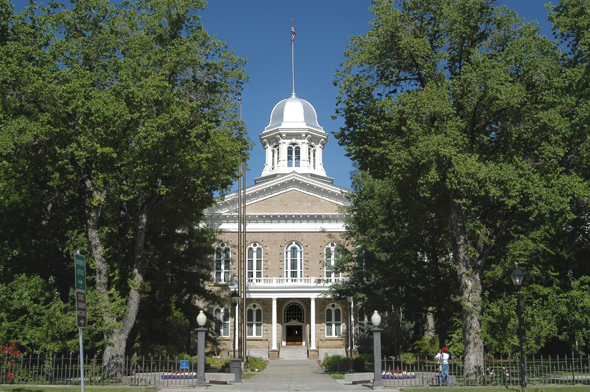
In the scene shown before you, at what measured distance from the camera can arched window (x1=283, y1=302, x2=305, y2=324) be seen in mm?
46656

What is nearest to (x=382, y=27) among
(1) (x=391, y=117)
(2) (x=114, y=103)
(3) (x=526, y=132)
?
(1) (x=391, y=117)

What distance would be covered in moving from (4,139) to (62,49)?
4158 millimetres

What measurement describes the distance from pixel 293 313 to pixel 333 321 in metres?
3.70

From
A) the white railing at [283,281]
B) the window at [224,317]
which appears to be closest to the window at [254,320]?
the window at [224,317]

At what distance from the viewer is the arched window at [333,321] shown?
4478 centimetres

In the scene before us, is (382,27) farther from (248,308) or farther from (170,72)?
(248,308)

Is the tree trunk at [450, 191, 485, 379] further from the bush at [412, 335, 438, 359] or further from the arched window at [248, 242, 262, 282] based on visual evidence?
the arched window at [248, 242, 262, 282]

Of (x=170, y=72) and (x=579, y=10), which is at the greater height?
(x=579, y=10)

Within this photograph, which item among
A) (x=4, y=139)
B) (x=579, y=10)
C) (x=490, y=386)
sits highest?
(x=579, y=10)

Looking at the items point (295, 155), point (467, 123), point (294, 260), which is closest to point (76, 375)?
point (467, 123)

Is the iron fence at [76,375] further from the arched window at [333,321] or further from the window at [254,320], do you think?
the arched window at [333,321]

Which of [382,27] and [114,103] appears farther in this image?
[382,27]

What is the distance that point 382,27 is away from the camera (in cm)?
2184

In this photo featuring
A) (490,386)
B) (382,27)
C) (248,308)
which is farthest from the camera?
(248,308)
